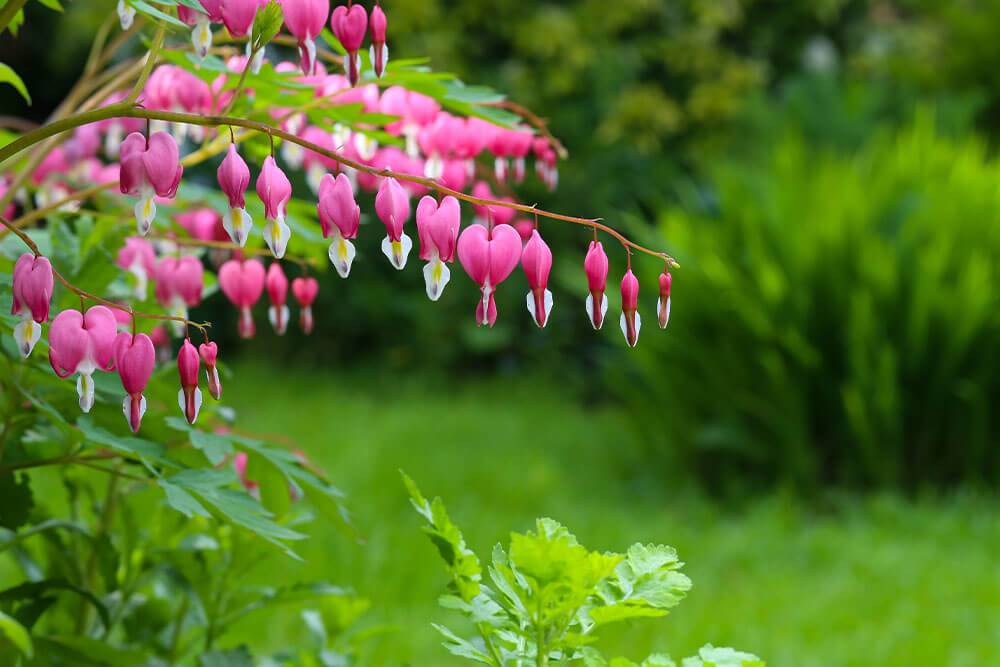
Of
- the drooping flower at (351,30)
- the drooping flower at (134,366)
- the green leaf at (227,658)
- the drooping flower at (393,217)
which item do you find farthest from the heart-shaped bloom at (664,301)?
the green leaf at (227,658)

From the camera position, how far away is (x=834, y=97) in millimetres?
5512

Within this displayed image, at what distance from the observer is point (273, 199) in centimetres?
82

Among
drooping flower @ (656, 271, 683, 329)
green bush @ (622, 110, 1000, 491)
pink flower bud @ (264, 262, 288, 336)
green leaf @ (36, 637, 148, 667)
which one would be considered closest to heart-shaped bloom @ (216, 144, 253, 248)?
drooping flower @ (656, 271, 683, 329)

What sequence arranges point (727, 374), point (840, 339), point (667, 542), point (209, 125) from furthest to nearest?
point (727, 374), point (840, 339), point (667, 542), point (209, 125)

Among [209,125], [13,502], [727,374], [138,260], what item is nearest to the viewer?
[209,125]

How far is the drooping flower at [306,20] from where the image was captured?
35.3 inches

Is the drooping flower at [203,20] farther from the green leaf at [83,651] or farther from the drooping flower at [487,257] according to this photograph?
the green leaf at [83,651]

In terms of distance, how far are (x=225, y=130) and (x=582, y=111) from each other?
5622 mm

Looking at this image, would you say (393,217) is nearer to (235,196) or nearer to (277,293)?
(235,196)

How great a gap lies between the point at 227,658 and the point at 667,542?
2279mm

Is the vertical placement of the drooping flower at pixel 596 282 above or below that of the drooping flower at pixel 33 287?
above

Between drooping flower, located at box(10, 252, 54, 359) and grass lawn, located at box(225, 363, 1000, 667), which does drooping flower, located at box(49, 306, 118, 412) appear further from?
grass lawn, located at box(225, 363, 1000, 667)

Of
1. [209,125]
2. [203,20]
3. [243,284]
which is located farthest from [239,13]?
[243,284]

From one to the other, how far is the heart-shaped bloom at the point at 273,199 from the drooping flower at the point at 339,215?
0.03 meters
